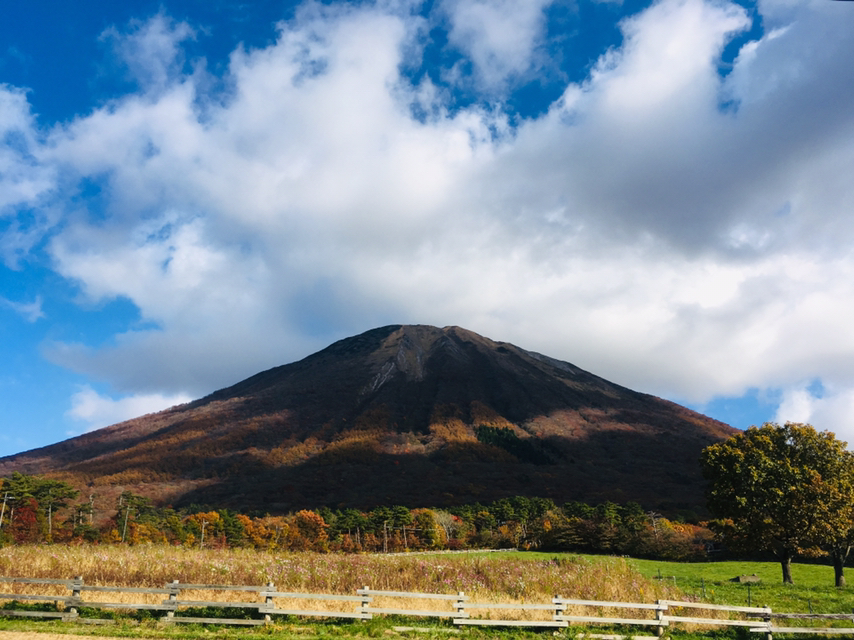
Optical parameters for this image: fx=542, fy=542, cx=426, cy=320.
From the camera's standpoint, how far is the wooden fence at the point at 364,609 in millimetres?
16844

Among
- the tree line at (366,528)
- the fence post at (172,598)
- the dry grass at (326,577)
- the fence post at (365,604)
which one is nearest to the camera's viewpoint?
the fence post at (365,604)

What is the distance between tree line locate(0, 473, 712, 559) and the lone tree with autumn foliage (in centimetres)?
2409

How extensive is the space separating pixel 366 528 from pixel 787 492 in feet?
209

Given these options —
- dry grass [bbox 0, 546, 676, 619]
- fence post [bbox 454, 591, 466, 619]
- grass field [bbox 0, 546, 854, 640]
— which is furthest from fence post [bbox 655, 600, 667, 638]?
fence post [bbox 454, 591, 466, 619]

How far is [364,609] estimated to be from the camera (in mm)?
17234

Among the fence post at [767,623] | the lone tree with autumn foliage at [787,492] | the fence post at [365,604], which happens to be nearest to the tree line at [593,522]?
the lone tree with autumn foliage at [787,492]

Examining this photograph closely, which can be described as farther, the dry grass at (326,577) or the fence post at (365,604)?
the dry grass at (326,577)

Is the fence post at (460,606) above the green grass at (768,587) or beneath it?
above

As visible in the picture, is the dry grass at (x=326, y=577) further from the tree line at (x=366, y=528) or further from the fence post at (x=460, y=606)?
the tree line at (x=366, y=528)

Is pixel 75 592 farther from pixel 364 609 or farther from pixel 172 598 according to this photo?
pixel 364 609

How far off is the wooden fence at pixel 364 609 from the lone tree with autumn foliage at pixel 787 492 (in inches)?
620

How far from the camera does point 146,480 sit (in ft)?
514

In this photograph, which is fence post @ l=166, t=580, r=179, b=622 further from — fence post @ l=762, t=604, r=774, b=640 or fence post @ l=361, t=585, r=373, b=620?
fence post @ l=762, t=604, r=774, b=640

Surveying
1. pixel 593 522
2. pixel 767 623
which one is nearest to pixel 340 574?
pixel 767 623
